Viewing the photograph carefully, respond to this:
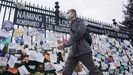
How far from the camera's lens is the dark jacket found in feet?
15.0

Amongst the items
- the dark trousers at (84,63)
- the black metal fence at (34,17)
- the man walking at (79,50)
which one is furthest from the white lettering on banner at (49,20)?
the dark trousers at (84,63)

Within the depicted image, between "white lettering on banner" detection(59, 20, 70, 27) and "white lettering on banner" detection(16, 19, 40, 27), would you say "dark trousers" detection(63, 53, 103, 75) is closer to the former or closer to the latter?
"white lettering on banner" detection(16, 19, 40, 27)

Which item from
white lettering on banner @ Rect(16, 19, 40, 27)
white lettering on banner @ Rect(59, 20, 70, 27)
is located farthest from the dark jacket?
white lettering on banner @ Rect(59, 20, 70, 27)

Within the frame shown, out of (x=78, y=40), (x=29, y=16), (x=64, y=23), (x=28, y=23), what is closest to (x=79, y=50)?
(x=78, y=40)

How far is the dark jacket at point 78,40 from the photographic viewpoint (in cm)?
456

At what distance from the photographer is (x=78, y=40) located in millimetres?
4641

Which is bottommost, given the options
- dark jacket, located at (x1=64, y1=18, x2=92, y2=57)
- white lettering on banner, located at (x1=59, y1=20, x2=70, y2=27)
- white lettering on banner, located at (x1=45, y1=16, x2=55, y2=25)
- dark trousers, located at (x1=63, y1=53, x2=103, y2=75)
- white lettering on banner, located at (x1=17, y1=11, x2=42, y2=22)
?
dark trousers, located at (x1=63, y1=53, x2=103, y2=75)

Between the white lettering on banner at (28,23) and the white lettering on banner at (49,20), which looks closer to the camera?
the white lettering on banner at (28,23)

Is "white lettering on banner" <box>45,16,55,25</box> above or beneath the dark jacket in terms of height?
above

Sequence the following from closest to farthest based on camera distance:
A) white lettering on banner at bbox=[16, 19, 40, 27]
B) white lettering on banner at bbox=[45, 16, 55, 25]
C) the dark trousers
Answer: the dark trousers
white lettering on banner at bbox=[16, 19, 40, 27]
white lettering on banner at bbox=[45, 16, 55, 25]

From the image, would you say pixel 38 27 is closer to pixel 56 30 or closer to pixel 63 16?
pixel 56 30

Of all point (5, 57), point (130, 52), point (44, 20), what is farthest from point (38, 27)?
point (130, 52)

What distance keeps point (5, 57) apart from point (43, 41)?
1.20 meters

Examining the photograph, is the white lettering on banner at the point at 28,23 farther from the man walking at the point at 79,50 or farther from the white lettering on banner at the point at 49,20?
the man walking at the point at 79,50
